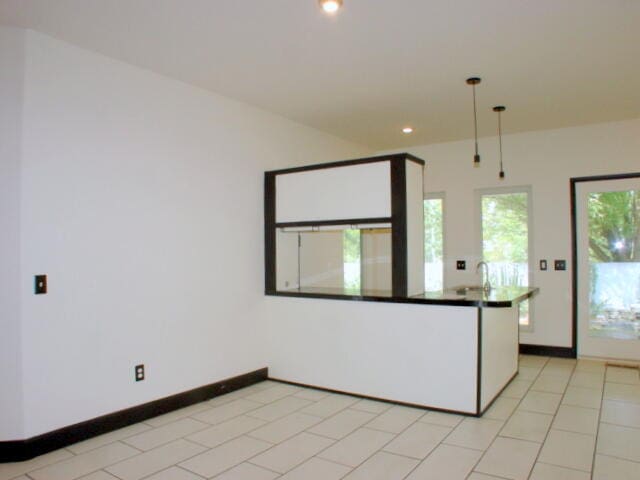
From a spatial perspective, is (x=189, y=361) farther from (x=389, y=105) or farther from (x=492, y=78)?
(x=492, y=78)

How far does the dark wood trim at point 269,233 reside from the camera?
4.59m

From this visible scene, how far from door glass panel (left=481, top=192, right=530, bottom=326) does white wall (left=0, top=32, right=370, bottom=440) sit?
2966mm

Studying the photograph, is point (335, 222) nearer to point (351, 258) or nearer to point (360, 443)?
point (360, 443)

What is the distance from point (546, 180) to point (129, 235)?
15.1 ft

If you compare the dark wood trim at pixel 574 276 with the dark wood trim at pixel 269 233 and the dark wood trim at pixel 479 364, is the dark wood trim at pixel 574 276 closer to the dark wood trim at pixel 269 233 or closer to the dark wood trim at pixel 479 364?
the dark wood trim at pixel 479 364

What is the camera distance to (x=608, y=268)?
524 cm

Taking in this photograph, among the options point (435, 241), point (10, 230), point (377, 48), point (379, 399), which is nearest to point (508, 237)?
point (435, 241)

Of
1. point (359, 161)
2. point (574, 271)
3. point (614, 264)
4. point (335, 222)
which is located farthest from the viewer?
point (574, 271)

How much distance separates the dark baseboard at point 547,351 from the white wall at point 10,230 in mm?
5114

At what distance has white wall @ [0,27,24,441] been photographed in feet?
9.21

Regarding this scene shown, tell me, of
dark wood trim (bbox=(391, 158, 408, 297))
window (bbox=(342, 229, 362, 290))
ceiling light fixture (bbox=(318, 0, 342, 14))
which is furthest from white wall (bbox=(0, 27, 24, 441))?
window (bbox=(342, 229, 362, 290))

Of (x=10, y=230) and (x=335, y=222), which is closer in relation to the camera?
(x=10, y=230)

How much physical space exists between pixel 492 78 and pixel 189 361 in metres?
3.34

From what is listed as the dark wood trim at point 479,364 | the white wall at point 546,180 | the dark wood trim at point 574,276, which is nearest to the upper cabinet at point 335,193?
the dark wood trim at point 479,364
